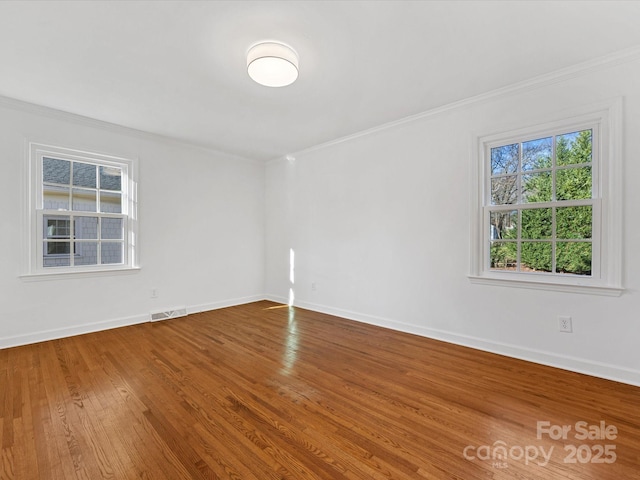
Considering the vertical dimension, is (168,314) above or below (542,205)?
below

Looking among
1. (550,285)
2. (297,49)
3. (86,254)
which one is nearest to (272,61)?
(297,49)

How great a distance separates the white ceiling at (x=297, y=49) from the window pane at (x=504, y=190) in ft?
3.01

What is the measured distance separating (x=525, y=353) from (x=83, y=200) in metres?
5.31

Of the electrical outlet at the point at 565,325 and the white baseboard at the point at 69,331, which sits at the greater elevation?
the electrical outlet at the point at 565,325

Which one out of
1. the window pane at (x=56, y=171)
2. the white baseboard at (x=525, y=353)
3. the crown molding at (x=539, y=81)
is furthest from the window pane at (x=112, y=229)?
the crown molding at (x=539, y=81)

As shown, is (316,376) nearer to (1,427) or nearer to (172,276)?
(1,427)

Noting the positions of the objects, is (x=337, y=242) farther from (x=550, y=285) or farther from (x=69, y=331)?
(x=69, y=331)

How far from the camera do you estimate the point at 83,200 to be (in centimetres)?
382

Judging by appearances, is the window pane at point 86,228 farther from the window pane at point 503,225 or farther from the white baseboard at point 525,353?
the window pane at point 503,225

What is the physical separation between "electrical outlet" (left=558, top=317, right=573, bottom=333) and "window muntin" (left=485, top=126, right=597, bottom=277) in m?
0.42

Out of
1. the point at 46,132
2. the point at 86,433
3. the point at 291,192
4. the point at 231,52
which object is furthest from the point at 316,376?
the point at 46,132

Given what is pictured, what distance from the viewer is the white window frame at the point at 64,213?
132 inches

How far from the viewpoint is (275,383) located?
241 cm

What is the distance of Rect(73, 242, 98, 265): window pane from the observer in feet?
12.4
